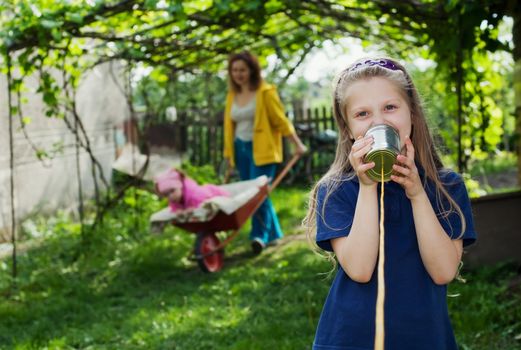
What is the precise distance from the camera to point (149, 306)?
496 centimetres

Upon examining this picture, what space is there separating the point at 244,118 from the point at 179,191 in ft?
4.15

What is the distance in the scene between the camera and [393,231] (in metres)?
1.94

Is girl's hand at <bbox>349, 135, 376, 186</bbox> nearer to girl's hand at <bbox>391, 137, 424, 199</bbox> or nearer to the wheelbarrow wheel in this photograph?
girl's hand at <bbox>391, 137, 424, 199</bbox>

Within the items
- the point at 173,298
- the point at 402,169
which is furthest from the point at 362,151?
the point at 173,298

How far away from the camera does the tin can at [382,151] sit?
167 cm

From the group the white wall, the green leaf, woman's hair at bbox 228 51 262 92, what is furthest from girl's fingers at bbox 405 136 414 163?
the white wall

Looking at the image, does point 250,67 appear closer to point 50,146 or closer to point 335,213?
point 50,146

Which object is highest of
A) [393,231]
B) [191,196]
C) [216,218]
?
[393,231]

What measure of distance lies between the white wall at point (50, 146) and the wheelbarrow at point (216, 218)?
155cm

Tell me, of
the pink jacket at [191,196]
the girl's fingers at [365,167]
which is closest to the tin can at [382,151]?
the girl's fingers at [365,167]

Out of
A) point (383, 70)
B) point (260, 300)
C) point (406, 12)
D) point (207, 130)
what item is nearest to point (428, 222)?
point (383, 70)

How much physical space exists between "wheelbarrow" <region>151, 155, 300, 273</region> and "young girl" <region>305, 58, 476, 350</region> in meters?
3.68

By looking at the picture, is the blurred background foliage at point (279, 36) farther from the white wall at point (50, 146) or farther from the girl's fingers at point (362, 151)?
the girl's fingers at point (362, 151)

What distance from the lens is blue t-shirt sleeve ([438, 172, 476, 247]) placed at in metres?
1.95
